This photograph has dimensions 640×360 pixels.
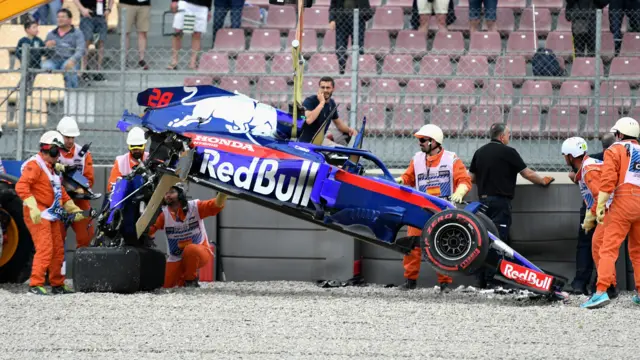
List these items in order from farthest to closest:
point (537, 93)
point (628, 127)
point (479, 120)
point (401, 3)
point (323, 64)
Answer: point (401, 3) < point (323, 64) < point (537, 93) < point (479, 120) < point (628, 127)

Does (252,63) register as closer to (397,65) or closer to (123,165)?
(397,65)

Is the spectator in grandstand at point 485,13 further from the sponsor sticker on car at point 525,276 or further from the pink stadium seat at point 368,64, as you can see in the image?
the sponsor sticker on car at point 525,276

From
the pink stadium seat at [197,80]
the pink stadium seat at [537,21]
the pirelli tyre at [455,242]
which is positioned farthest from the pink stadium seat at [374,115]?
the pink stadium seat at [537,21]

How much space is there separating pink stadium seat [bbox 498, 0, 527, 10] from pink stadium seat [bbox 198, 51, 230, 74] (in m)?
4.22

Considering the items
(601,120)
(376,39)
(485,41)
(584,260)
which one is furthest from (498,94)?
(376,39)

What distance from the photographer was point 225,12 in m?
17.1

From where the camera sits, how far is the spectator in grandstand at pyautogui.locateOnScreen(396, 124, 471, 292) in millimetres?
12055

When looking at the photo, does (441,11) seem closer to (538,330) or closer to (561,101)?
(561,101)

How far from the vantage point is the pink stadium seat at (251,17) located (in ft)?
56.4

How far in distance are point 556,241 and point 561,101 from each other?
64.8 inches

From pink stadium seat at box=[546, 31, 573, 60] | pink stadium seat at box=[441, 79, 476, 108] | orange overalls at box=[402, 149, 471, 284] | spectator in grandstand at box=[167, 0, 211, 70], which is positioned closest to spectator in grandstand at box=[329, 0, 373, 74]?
spectator in grandstand at box=[167, 0, 211, 70]

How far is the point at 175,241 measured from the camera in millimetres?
12266

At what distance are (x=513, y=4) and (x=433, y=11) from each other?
121 centimetres

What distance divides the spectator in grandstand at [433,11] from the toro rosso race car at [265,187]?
574 cm
